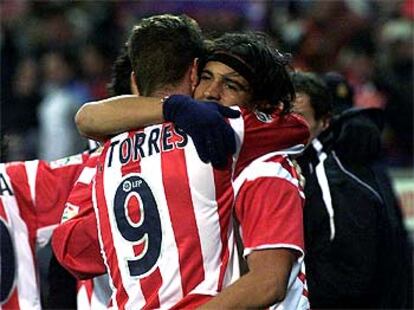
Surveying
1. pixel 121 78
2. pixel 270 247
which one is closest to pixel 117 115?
pixel 270 247

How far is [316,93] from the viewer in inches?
186

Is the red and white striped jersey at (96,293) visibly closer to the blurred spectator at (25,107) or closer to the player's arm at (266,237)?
the player's arm at (266,237)

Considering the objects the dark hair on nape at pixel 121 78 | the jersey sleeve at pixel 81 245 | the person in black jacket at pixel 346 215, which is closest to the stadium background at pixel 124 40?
the person in black jacket at pixel 346 215

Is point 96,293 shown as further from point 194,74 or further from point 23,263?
point 194,74

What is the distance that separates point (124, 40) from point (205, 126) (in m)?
7.22

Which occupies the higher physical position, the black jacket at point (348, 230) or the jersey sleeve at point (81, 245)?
the jersey sleeve at point (81, 245)

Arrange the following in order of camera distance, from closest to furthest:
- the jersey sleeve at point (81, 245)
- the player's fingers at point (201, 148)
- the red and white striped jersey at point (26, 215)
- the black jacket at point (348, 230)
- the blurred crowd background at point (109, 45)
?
the player's fingers at point (201, 148)
the jersey sleeve at point (81, 245)
the red and white striped jersey at point (26, 215)
the black jacket at point (348, 230)
the blurred crowd background at point (109, 45)

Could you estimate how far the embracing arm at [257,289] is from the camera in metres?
3.13

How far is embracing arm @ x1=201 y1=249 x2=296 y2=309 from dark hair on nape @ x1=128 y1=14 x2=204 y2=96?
60 cm

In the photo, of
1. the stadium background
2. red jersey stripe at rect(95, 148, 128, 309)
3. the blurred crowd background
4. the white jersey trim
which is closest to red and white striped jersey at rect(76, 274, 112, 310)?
red jersey stripe at rect(95, 148, 128, 309)

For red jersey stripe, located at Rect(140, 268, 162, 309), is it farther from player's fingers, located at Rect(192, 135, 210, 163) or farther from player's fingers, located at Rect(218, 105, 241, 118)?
player's fingers, located at Rect(218, 105, 241, 118)

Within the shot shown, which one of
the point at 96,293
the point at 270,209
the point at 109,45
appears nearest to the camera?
the point at 270,209

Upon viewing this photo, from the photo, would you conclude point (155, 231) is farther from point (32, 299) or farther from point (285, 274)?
point (32, 299)

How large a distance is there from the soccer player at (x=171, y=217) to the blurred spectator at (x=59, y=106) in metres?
6.56
